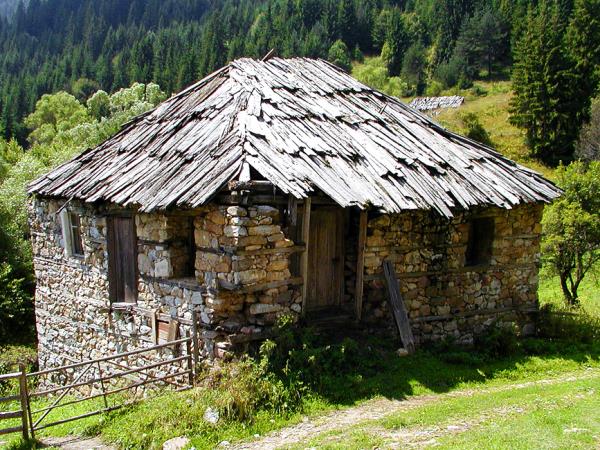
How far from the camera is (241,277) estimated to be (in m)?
8.97

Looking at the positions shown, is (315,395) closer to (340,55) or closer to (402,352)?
(402,352)

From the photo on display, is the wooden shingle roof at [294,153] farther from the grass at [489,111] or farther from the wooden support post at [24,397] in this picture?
the grass at [489,111]

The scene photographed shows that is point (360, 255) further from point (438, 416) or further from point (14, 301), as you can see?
point (14, 301)

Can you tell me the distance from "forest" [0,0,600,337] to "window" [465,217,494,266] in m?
13.8

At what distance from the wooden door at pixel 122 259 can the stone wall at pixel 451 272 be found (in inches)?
172

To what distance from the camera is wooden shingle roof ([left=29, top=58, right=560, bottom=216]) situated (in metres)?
9.27

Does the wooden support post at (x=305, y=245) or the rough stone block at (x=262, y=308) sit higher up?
the wooden support post at (x=305, y=245)

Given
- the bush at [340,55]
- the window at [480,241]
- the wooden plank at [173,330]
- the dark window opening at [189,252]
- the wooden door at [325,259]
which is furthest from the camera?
the bush at [340,55]

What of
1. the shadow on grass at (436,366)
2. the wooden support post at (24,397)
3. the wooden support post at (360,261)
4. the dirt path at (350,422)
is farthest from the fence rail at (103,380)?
the wooden support post at (360,261)

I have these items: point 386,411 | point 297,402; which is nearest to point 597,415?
point 386,411

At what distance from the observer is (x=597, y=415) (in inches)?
317

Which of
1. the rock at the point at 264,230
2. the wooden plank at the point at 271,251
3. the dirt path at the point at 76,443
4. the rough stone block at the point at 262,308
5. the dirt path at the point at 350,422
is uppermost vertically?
the rock at the point at 264,230

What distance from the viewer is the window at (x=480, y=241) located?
12.1 m

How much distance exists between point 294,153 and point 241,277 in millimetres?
2285
